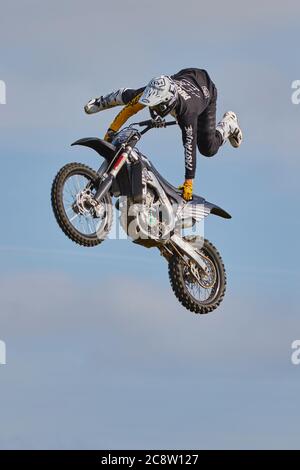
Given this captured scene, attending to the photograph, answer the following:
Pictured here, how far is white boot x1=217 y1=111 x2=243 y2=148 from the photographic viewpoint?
34.0 m

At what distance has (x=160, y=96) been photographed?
103 feet

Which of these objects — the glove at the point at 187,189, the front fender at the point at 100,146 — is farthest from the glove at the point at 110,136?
the glove at the point at 187,189

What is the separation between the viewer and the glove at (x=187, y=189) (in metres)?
32.4

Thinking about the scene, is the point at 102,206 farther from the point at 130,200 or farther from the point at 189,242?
the point at 189,242

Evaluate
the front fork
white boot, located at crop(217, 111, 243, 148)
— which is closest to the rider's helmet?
the front fork

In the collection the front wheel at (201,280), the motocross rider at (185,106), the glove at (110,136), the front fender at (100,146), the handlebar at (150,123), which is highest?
the motocross rider at (185,106)

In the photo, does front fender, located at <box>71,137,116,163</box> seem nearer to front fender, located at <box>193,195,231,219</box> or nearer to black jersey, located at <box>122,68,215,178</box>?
black jersey, located at <box>122,68,215,178</box>

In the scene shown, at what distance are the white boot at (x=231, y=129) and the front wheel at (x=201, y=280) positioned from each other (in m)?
2.36

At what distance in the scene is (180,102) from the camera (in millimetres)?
31812

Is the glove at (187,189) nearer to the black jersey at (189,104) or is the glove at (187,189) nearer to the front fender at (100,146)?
the black jersey at (189,104)

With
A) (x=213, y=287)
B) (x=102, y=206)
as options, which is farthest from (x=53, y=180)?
(x=213, y=287)

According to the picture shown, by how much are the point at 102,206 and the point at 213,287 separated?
4222mm

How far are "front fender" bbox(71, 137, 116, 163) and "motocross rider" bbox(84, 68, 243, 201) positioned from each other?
2.78 feet

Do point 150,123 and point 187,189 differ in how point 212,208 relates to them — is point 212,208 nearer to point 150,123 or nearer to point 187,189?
point 187,189
